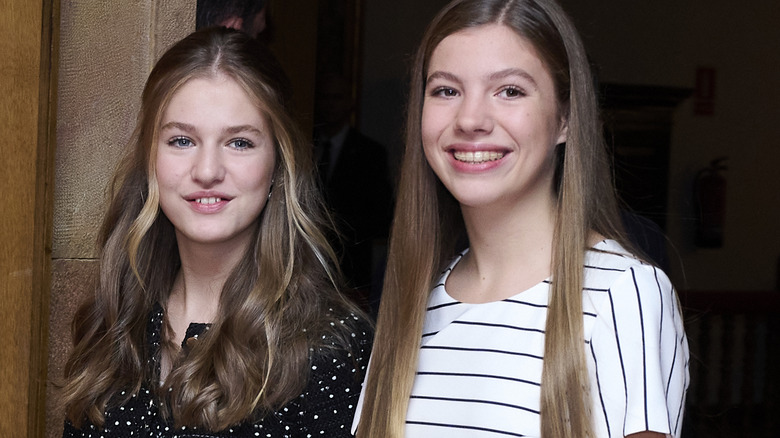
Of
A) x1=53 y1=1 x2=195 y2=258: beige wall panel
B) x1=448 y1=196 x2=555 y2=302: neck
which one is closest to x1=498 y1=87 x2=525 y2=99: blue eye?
x1=448 y1=196 x2=555 y2=302: neck

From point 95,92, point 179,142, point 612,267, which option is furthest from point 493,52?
point 95,92

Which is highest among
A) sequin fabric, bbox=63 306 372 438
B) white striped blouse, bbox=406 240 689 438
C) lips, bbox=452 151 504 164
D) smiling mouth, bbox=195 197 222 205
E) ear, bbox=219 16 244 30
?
ear, bbox=219 16 244 30

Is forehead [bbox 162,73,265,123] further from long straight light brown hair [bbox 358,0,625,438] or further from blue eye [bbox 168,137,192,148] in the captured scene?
long straight light brown hair [bbox 358,0,625,438]

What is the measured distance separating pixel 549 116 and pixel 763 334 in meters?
2.17

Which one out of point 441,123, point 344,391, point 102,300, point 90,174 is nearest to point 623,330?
point 441,123

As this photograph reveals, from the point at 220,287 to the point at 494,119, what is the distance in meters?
0.88

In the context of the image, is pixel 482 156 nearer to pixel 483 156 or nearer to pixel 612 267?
pixel 483 156

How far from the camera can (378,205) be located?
11.2 feet

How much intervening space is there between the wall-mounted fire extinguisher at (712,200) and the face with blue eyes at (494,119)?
1.83 meters

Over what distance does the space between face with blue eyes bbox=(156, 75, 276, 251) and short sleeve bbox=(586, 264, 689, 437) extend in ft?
2.96

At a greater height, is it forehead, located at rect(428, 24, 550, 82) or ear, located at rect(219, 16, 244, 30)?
ear, located at rect(219, 16, 244, 30)

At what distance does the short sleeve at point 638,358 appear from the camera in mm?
1668

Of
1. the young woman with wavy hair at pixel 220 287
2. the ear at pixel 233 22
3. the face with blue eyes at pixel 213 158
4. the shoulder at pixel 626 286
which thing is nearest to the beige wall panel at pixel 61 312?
the young woman with wavy hair at pixel 220 287

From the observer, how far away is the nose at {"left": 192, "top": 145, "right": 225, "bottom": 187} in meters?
2.15
